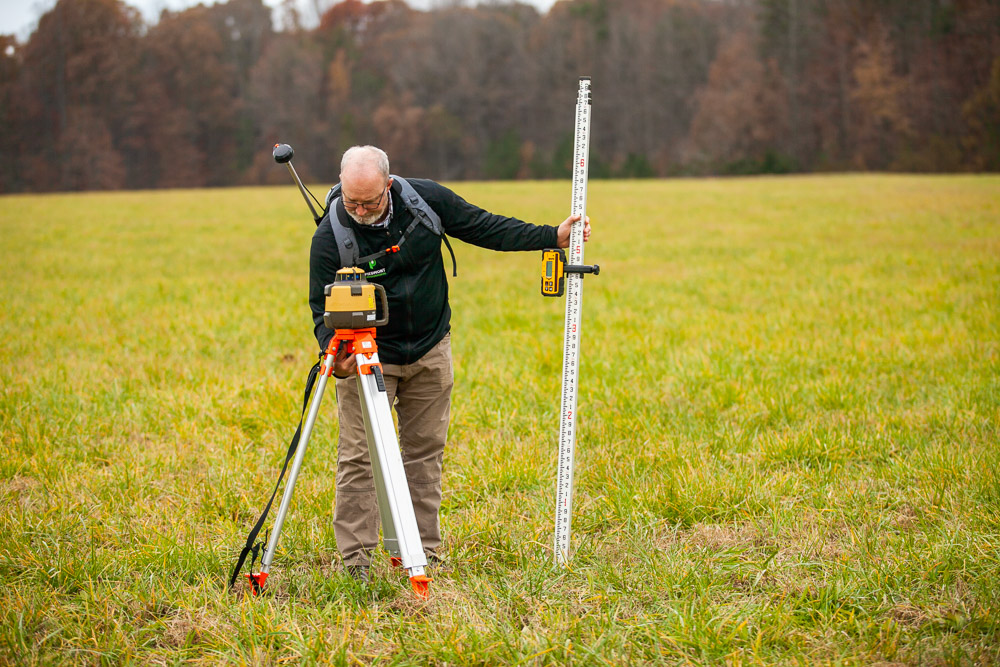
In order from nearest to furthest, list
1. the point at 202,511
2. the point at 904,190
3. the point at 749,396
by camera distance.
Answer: the point at 202,511, the point at 749,396, the point at 904,190

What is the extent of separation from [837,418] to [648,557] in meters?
2.86

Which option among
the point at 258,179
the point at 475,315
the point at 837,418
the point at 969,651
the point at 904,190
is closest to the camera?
the point at 969,651

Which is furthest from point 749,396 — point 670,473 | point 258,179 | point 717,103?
point 258,179

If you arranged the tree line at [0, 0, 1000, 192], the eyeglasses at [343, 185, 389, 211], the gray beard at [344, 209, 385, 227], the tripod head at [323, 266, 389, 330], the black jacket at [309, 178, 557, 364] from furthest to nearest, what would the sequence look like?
1. the tree line at [0, 0, 1000, 192]
2. the black jacket at [309, 178, 557, 364]
3. the gray beard at [344, 209, 385, 227]
4. the eyeglasses at [343, 185, 389, 211]
5. the tripod head at [323, 266, 389, 330]

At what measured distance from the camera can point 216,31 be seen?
82.0 meters

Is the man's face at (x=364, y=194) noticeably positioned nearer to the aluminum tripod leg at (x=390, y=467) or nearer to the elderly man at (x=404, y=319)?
the elderly man at (x=404, y=319)

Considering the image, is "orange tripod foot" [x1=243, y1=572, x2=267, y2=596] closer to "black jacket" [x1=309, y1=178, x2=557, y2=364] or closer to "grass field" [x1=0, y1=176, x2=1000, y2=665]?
"grass field" [x1=0, y1=176, x2=1000, y2=665]

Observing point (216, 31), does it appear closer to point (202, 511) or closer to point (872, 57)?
point (872, 57)

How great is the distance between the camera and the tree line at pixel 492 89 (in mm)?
61688

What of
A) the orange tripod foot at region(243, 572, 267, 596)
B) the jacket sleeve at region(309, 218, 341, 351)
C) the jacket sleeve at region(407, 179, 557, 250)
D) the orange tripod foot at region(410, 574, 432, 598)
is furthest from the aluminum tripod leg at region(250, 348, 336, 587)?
the jacket sleeve at region(407, 179, 557, 250)

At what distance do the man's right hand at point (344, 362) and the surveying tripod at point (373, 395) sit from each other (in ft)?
0.07

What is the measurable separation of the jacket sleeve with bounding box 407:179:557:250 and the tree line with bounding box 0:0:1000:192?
6011cm

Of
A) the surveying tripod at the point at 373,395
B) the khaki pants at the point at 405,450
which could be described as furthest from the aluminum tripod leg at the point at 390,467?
the khaki pants at the point at 405,450

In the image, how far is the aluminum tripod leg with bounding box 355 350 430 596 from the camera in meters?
3.23
